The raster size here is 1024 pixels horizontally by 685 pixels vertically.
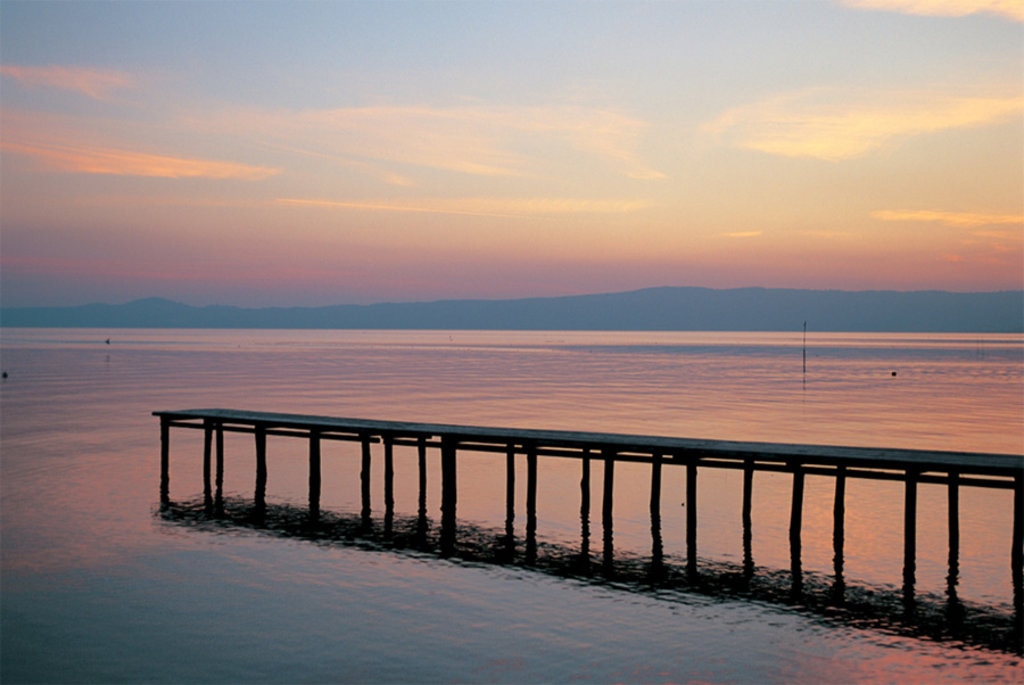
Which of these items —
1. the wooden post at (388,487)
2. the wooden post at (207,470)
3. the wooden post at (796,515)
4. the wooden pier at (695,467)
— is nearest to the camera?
the wooden pier at (695,467)

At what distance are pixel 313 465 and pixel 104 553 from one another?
7.11 m

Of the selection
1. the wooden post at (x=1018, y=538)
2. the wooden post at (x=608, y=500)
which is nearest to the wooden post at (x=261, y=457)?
the wooden post at (x=608, y=500)

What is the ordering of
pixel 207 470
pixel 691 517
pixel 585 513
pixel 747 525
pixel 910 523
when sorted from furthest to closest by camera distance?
pixel 207 470, pixel 585 513, pixel 747 525, pixel 691 517, pixel 910 523

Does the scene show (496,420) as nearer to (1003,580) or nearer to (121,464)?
(121,464)

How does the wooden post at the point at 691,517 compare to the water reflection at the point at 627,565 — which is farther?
the wooden post at the point at 691,517

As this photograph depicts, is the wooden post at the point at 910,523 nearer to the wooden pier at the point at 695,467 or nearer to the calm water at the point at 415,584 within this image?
the wooden pier at the point at 695,467

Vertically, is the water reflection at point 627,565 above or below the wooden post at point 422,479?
below

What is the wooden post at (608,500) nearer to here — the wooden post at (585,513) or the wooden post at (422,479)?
the wooden post at (585,513)

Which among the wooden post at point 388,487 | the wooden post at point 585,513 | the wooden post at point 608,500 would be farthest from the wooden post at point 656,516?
the wooden post at point 388,487

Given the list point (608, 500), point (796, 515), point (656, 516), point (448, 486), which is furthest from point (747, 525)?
point (448, 486)

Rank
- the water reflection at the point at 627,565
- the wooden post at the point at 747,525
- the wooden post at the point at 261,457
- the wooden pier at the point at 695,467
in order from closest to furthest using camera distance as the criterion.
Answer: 1. the water reflection at the point at 627,565
2. the wooden pier at the point at 695,467
3. the wooden post at the point at 747,525
4. the wooden post at the point at 261,457

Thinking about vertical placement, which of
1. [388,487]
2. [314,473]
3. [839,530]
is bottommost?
[839,530]

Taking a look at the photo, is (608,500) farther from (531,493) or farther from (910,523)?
(910,523)

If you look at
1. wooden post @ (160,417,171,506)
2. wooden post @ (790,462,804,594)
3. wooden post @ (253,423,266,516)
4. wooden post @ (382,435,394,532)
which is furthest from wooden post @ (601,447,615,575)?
wooden post @ (160,417,171,506)
